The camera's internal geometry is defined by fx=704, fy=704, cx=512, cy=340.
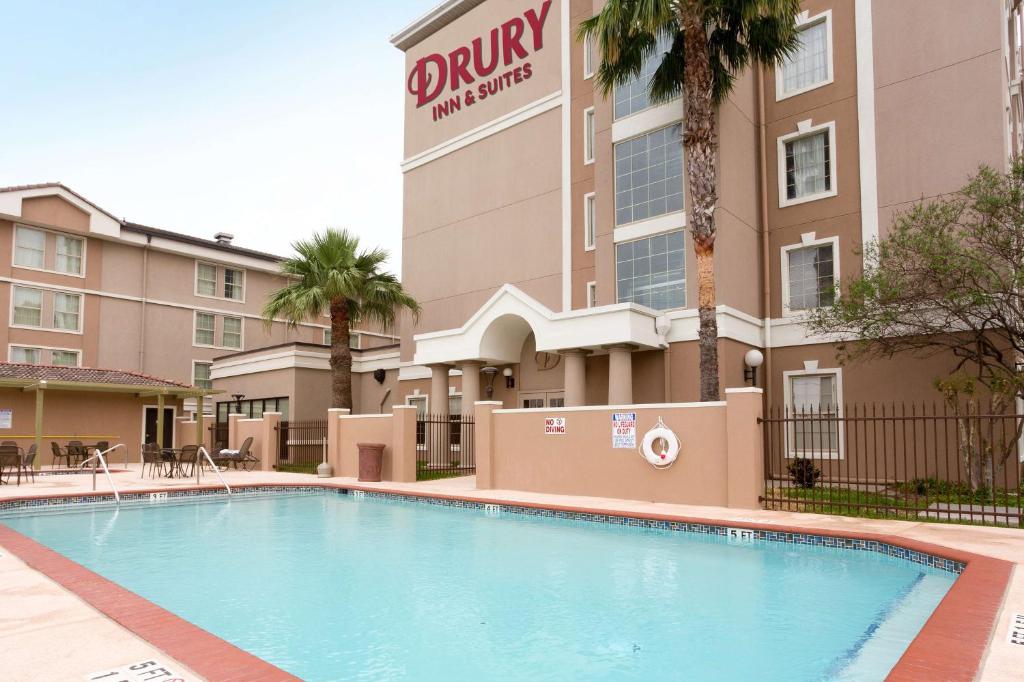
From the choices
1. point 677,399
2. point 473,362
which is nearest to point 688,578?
point 677,399

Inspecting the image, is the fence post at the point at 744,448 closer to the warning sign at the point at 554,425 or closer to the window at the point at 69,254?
the warning sign at the point at 554,425

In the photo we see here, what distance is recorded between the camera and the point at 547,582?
7641 mm

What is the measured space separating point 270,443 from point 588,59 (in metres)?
15.4

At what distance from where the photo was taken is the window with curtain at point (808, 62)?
17.2 metres

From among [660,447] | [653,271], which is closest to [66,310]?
[653,271]

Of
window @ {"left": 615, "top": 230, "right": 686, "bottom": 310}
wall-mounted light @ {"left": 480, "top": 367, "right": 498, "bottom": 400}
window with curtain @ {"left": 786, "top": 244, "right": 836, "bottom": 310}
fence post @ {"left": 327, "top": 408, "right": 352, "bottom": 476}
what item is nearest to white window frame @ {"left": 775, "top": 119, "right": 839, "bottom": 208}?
window with curtain @ {"left": 786, "top": 244, "right": 836, "bottom": 310}

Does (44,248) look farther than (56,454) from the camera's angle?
Yes

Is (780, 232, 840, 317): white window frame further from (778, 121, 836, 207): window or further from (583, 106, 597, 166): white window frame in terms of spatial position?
(583, 106, 597, 166): white window frame

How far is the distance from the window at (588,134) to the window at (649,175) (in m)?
2.01

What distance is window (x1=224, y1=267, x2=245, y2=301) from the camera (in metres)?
33.7

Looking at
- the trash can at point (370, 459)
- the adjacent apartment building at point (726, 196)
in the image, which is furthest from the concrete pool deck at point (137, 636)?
the adjacent apartment building at point (726, 196)

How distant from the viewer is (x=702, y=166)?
45.5 feet

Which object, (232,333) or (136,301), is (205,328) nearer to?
(232,333)

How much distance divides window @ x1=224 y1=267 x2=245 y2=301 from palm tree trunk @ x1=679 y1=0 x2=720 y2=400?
26010 millimetres
